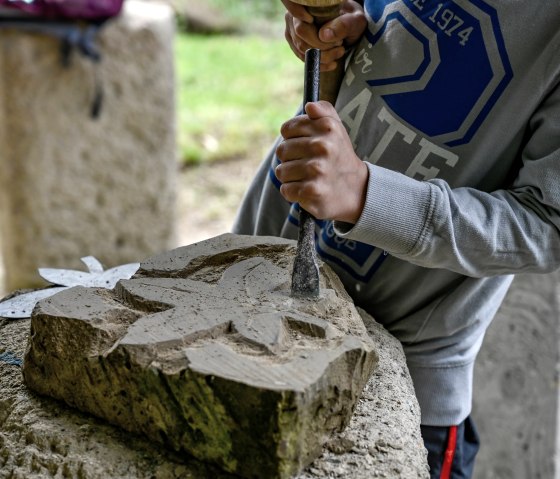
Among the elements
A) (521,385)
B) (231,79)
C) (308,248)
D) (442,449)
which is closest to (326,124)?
(308,248)

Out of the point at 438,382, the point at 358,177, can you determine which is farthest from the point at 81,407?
the point at 438,382

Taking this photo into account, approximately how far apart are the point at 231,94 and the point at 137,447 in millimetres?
3224

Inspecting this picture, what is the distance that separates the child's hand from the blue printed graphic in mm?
143

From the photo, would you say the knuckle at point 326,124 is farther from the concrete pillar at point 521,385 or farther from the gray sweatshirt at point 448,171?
the concrete pillar at point 521,385

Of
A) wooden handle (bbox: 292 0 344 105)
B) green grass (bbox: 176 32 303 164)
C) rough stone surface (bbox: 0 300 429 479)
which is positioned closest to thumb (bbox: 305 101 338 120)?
wooden handle (bbox: 292 0 344 105)

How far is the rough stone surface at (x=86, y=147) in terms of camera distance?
2.37 meters

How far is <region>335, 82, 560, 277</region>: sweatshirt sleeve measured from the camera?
78 cm

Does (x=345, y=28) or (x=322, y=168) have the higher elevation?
(x=345, y=28)

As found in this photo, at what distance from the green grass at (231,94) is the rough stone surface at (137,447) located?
2788mm

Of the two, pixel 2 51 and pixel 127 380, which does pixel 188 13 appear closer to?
pixel 2 51

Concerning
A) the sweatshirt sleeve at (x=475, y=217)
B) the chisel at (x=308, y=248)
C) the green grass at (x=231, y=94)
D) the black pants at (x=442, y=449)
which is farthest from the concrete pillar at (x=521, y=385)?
the green grass at (x=231, y=94)

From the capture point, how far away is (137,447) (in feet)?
2.35

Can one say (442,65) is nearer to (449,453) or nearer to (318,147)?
(318,147)

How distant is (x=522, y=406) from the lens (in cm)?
153
